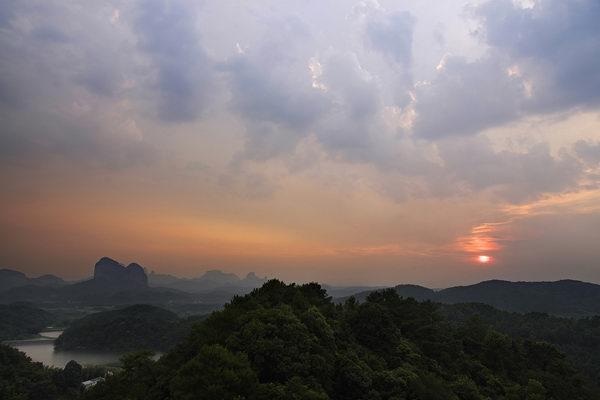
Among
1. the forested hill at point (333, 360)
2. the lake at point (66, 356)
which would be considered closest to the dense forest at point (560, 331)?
the forested hill at point (333, 360)

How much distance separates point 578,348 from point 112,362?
171355 mm

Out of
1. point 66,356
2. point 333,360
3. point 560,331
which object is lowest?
point 66,356

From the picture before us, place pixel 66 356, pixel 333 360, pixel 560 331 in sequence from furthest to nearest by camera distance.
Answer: pixel 66 356, pixel 560 331, pixel 333 360

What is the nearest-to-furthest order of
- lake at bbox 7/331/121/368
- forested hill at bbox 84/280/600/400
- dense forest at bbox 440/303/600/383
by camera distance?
forested hill at bbox 84/280/600/400, dense forest at bbox 440/303/600/383, lake at bbox 7/331/121/368

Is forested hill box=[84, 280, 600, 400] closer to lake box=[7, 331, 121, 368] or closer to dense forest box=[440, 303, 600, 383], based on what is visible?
dense forest box=[440, 303, 600, 383]

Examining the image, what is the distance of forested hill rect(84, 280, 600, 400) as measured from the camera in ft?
98.8

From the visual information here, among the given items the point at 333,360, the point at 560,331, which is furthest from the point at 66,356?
the point at 560,331

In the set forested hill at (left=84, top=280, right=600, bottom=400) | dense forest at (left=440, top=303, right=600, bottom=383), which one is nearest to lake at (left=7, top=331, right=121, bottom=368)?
forested hill at (left=84, top=280, right=600, bottom=400)

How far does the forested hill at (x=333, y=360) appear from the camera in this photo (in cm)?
3011

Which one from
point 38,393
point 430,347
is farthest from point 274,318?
point 38,393

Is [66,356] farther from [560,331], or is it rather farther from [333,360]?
[560,331]

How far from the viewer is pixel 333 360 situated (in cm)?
3788

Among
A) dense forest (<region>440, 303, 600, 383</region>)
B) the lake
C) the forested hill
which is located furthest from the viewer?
the lake

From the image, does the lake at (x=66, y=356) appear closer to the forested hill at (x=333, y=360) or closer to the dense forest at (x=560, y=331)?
the forested hill at (x=333, y=360)
